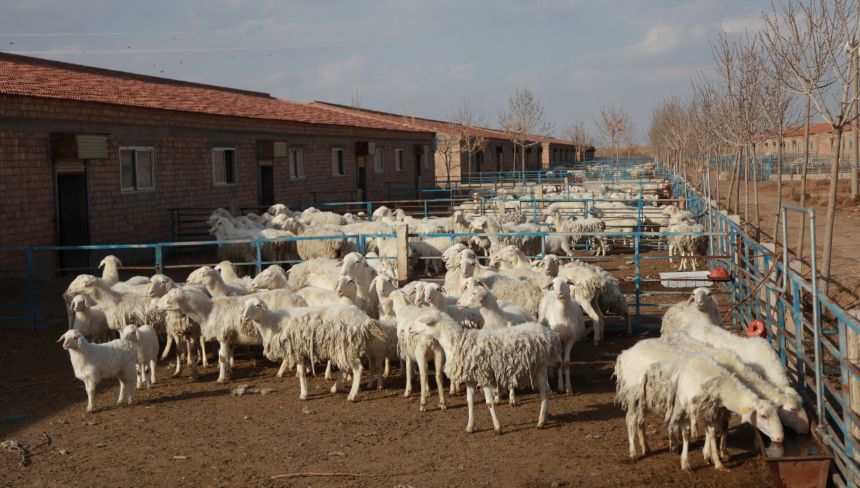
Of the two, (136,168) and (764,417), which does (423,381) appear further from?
(136,168)

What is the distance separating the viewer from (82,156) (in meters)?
17.5

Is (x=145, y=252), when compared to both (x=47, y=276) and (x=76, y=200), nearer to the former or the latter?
(x=76, y=200)

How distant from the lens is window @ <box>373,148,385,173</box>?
3609cm

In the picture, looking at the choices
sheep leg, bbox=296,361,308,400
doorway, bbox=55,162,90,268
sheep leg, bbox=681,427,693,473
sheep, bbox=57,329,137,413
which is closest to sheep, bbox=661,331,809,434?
sheep leg, bbox=681,427,693,473

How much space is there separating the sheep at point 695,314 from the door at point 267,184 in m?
18.5

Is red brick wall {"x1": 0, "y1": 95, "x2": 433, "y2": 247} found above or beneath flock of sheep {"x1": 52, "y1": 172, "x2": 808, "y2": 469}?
above

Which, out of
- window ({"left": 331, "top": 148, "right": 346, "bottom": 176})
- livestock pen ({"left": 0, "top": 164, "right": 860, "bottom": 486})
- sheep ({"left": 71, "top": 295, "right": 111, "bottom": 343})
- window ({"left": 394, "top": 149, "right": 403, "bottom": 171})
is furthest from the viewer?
window ({"left": 394, "top": 149, "right": 403, "bottom": 171})

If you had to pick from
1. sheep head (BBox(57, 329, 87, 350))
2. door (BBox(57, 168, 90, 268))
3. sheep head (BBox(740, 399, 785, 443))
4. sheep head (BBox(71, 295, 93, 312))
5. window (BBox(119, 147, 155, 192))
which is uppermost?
window (BBox(119, 147, 155, 192))

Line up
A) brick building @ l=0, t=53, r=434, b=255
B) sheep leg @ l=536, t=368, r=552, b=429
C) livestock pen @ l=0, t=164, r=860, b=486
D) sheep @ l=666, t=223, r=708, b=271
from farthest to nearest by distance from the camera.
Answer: sheep @ l=666, t=223, r=708, b=271 < brick building @ l=0, t=53, r=434, b=255 < sheep leg @ l=536, t=368, r=552, b=429 < livestock pen @ l=0, t=164, r=860, b=486

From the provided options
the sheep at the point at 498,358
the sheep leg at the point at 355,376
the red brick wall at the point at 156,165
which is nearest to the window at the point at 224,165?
the red brick wall at the point at 156,165

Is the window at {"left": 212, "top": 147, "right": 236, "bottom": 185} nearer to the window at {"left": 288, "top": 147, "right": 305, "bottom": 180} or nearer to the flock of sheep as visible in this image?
the window at {"left": 288, "top": 147, "right": 305, "bottom": 180}

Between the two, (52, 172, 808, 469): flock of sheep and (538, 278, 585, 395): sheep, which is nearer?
(52, 172, 808, 469): flock of sheep

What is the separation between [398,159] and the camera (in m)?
39.2

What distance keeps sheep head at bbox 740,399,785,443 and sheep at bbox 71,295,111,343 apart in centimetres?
772
